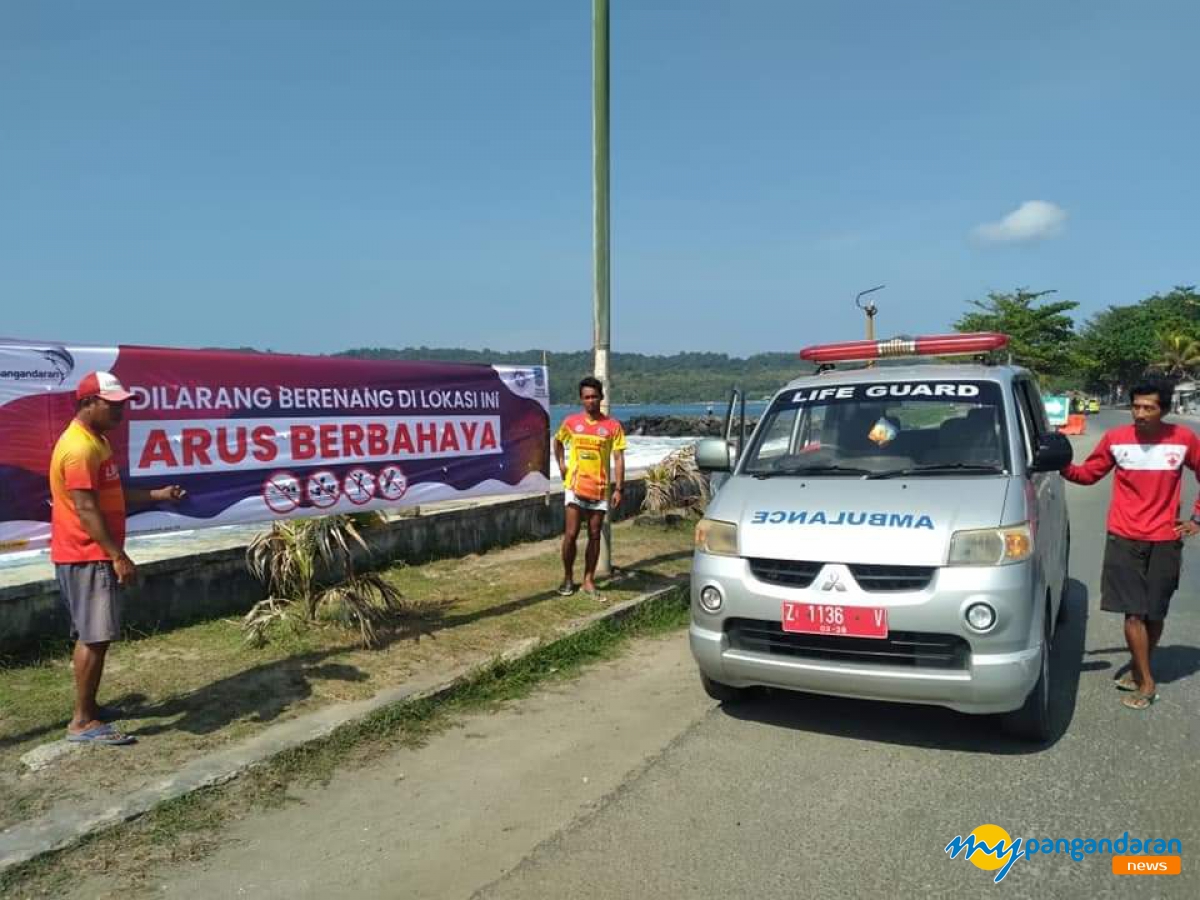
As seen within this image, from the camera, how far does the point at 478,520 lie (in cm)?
908

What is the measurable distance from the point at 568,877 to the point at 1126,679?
12.6 ft

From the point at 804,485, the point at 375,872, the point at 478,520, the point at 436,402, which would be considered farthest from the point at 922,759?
the point at 478,520

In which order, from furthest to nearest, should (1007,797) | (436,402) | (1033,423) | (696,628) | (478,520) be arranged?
(478,520)
(436,402)
(1033,423)
(696,628)
(1007,797)

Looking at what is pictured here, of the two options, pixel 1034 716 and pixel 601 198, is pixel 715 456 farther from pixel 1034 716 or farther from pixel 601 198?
pixel 601 198

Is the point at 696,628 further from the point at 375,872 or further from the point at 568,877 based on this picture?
A: the point at 375,872

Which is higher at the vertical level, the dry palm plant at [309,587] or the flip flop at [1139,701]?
the dry palm plant at [309,587]

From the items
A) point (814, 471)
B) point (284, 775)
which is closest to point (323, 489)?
point (284, 775)

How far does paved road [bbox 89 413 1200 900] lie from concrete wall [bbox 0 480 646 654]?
262 centimetres

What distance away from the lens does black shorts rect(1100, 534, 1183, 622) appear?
488 centimetres

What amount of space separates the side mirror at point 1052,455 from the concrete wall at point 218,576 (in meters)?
5.38

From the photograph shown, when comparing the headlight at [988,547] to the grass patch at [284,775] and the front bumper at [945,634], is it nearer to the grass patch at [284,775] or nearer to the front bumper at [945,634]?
the front bumper at [945,634]

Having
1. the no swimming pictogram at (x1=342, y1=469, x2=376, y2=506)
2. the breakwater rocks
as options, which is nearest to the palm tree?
the breakwater rocks

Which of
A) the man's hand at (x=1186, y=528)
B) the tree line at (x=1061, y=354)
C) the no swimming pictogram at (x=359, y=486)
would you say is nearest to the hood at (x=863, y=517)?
the man's hand at (x=1186, y=528)

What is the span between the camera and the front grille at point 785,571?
13.9ft
